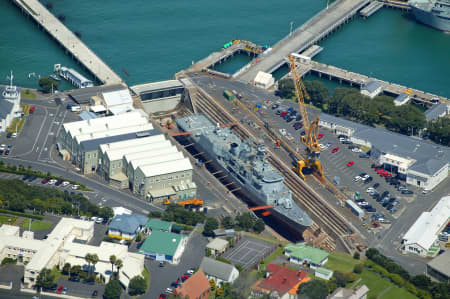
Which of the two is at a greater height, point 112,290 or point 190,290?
point 112,290

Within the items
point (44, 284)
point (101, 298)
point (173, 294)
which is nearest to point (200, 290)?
point (173, 294)

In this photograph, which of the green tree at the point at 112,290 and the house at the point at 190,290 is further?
the green tree at the point at 112,290

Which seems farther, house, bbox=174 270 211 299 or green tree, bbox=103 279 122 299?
green tree, bbox=103 279 122 299

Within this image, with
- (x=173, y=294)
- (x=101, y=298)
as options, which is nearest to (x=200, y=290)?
(x=173, y=294)

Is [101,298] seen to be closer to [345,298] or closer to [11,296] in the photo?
[11,296]

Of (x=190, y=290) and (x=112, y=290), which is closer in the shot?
(x=112, y=290)

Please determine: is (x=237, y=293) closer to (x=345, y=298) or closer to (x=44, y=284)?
(x=345, y=298)
